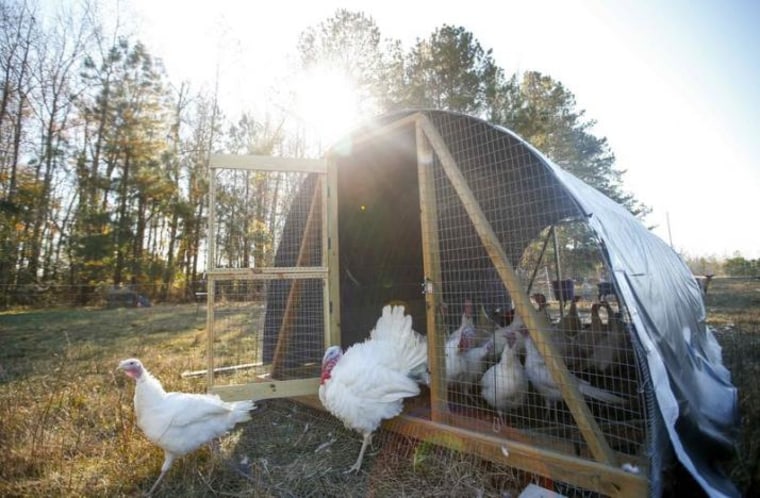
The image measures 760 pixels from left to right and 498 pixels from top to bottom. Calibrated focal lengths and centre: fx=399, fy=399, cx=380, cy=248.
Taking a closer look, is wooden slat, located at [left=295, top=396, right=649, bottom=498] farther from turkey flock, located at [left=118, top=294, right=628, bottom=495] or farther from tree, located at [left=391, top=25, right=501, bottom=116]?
tree, located at [left=391, top=25, right=501, bottom=116]

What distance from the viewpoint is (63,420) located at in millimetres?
3682

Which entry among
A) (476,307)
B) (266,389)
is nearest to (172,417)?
(266,389)

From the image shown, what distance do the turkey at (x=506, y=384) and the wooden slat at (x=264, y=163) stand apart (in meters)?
2.54

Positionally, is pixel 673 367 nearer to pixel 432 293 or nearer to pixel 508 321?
pixel 432 293

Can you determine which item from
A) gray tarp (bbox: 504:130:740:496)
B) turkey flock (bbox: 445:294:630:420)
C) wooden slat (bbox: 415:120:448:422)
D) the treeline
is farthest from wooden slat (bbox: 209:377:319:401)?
the treeline

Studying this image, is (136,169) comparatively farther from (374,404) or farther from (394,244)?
(374,404)

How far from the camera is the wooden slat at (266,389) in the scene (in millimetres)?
3550

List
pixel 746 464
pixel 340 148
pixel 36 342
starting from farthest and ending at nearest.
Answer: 1. pixel 36 342
2. pixel 340 148
3. pixel 746 464

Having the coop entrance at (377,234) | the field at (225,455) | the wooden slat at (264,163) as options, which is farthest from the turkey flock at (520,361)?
the wooden slat at (264,163)

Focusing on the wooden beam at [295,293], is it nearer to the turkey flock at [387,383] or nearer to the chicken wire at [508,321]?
the turkey flock at [387,383]

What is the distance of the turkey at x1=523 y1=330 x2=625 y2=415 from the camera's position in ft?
11.0

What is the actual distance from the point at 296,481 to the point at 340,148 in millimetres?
3122

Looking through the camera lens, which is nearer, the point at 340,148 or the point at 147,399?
the point at 147,399

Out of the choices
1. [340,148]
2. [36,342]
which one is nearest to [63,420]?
[340,148]
